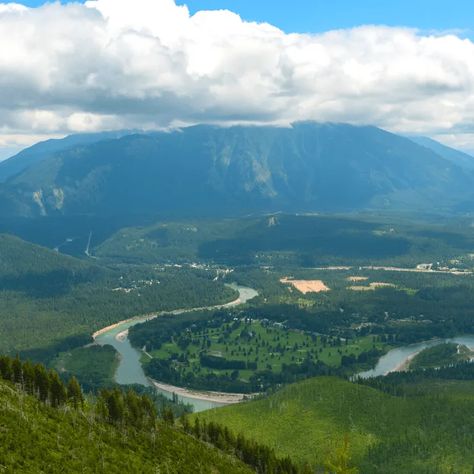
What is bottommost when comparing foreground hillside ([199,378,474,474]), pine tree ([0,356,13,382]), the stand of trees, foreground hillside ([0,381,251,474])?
foreground hillside ([199,378,474,474])

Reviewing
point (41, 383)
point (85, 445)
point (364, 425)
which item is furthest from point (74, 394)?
point (364, 425)

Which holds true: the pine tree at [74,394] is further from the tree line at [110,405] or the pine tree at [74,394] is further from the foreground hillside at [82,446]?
the foreground hillside at [82,446]

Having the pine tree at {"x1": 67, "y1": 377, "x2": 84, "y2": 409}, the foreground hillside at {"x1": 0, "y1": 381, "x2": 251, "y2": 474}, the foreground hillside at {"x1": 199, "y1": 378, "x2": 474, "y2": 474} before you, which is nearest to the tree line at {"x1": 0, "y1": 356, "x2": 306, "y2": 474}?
the pine tree at {"x1": 67, "y1": 377, "x2": 84, "y2": 409}

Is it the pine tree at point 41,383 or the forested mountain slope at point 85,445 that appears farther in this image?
the pine tree at point 41,383

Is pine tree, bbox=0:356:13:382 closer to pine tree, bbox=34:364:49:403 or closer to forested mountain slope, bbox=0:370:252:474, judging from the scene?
pine tree, bbox=34:364:49:403

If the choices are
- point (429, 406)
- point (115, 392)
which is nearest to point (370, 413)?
point (429, 406)

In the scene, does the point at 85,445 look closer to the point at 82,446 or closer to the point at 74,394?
the point at 82,446

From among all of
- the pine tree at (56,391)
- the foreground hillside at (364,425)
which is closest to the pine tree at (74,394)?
the pine tree at (56,391)
